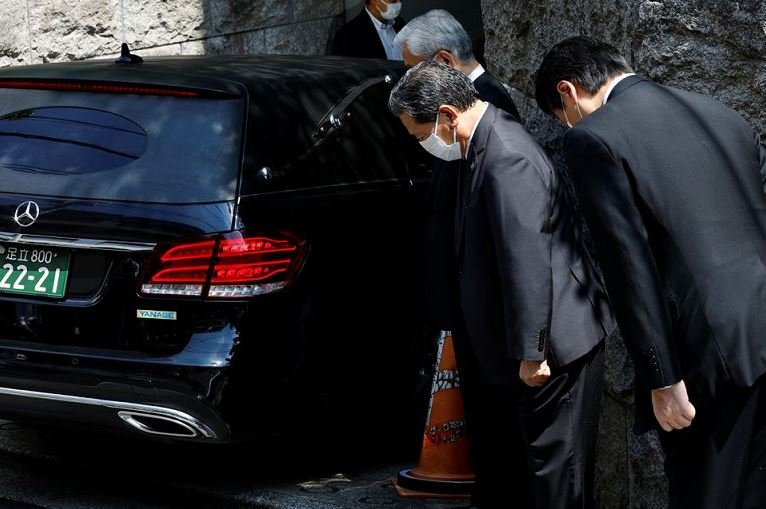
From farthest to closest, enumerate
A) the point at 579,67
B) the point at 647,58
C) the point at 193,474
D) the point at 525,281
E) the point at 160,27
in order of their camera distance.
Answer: the point at 160,27, the point at 193,474, the point at 647,58, the point at 525,281, the point at 579,67

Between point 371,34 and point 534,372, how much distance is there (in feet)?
15.4

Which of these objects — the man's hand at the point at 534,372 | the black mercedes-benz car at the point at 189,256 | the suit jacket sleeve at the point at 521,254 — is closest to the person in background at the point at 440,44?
the black mercedes-benz car at the point at 189,256

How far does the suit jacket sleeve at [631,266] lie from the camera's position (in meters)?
3.42

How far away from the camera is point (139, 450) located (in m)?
5.80

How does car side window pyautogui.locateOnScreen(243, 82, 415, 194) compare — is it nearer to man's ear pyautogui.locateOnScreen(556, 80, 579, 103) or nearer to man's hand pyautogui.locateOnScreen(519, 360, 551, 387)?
man's hand pyautogui.locateOnScreen(519, 360, 551, 387)

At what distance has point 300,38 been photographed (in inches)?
392

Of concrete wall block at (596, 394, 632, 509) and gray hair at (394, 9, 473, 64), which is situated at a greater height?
gray hair at (394, 9, 473, 64)

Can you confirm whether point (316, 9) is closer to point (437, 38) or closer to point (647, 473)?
point (437, 38)

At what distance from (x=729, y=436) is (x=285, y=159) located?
6.76 feet

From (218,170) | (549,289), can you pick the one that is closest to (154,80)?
(218,170)

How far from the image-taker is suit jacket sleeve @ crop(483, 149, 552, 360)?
12.9 ft

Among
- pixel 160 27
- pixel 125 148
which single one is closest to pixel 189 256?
pixel 125 148

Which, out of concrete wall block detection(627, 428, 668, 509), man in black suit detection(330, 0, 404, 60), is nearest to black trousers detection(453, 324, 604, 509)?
concrete wall block detection(627, 428, 668, 509)

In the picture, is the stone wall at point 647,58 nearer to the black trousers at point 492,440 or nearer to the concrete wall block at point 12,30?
the black trousers at point 492,440
